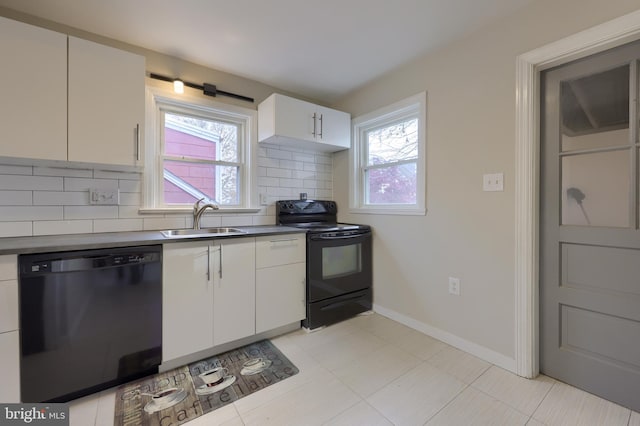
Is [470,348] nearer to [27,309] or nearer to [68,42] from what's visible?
[27,309]

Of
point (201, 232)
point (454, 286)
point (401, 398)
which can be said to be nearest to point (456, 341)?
point (454, 286)

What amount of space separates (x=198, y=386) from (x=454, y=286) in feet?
6.40

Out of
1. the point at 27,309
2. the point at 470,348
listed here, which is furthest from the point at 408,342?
the point at 27,309

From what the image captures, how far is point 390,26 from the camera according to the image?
75.3 inches

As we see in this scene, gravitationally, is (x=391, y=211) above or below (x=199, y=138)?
below

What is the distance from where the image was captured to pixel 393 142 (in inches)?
107

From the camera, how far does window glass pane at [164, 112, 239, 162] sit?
7.86 ft

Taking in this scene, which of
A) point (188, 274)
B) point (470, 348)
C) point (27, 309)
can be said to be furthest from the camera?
point (470, 348)

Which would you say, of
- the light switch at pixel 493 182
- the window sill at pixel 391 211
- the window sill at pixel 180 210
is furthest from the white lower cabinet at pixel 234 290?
the light switch at pixel 493 182

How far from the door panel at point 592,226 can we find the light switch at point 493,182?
0.23 metres

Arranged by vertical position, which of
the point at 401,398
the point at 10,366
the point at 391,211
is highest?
the point at 391,211

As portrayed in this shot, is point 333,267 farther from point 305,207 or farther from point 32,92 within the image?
point 32,92

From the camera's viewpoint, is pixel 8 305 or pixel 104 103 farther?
pixel 104 103

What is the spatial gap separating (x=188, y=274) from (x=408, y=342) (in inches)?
70.3
